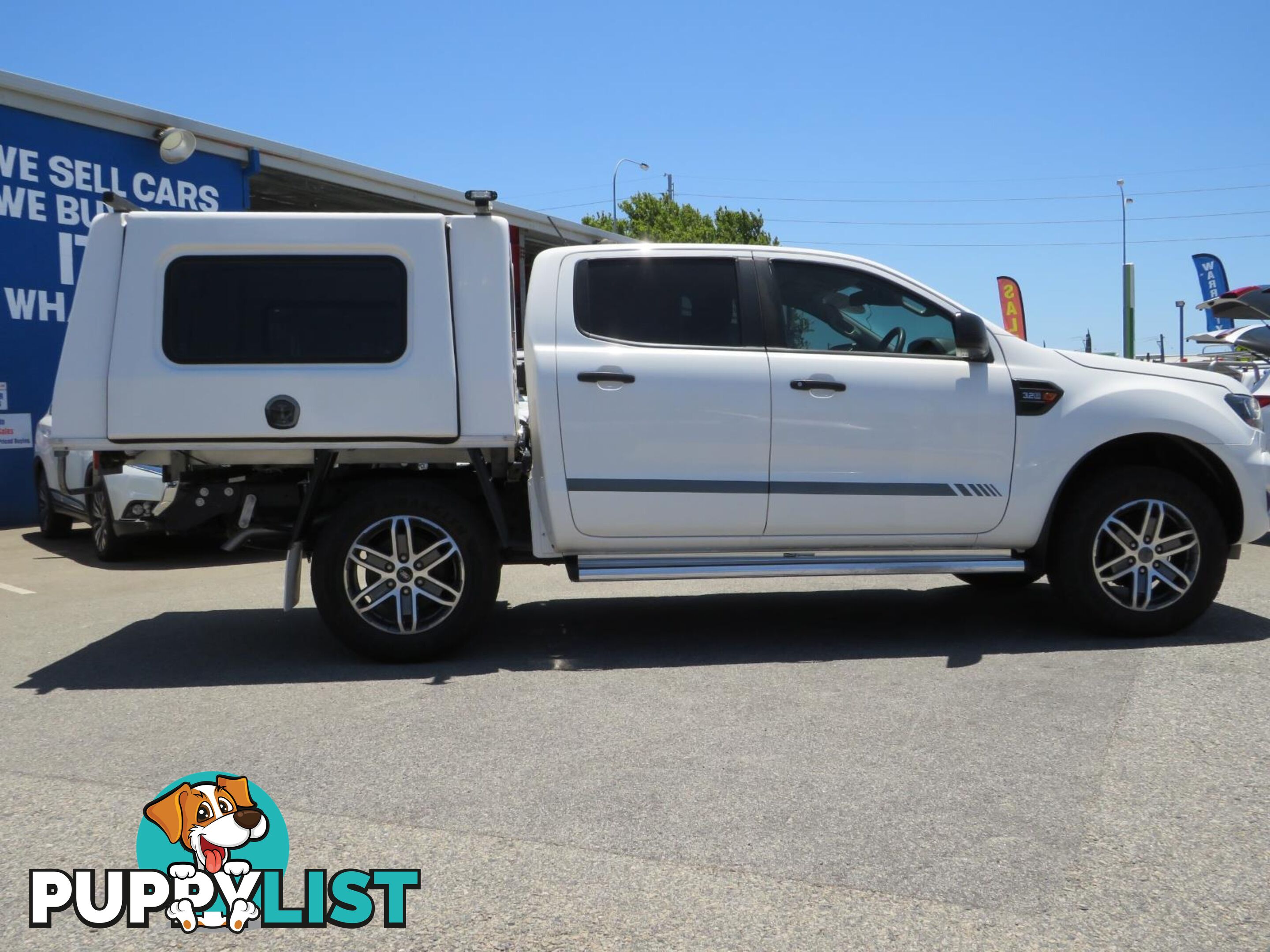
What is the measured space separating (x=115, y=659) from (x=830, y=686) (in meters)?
3.74

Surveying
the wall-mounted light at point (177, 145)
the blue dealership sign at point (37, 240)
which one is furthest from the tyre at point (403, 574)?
the wall-mounted light at point (177, 145)

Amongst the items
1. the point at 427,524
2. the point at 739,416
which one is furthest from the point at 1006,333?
the point at 427,524

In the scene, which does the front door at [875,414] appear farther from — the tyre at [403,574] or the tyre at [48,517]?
the tyre at [48,517]

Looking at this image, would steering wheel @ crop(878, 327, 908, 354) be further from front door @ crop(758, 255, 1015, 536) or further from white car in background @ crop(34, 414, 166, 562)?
white car in background @ crop(34, 414, 166, 562)

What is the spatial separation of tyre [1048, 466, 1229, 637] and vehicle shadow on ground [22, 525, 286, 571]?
6285mm

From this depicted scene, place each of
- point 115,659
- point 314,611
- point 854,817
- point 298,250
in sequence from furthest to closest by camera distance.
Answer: point 314,611, point 115,659, point 298,250, point 854,817

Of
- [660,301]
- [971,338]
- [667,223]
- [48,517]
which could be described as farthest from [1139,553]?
[667,223]

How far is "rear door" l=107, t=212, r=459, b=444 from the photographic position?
5684mm

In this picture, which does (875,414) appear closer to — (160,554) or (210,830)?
(210,830)

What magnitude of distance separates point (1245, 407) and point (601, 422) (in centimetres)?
357

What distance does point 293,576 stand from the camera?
19.3 ft

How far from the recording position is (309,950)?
9.55 ft

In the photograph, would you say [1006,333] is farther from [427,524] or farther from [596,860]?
[596,860]

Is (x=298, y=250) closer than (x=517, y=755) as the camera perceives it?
No
